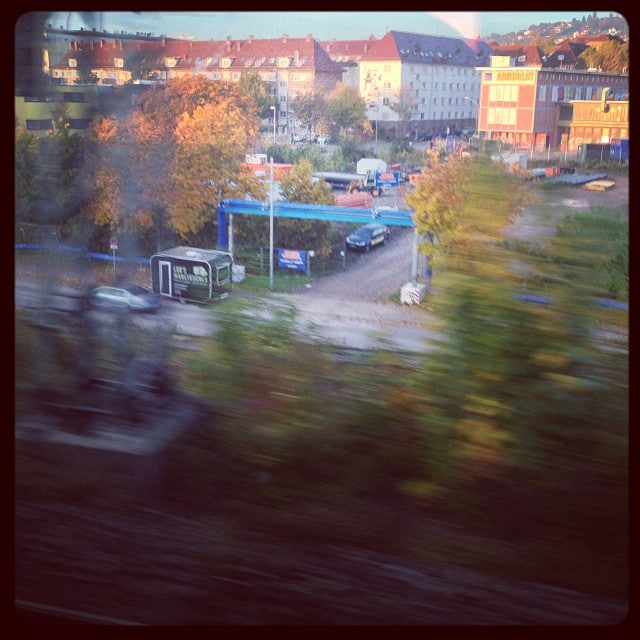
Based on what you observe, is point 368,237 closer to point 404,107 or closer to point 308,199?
point 308,199

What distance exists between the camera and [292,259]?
3.52 meters

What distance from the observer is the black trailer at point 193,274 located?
3.40 m

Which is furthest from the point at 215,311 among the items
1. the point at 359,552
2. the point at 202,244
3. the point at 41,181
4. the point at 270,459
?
the point at 359,552

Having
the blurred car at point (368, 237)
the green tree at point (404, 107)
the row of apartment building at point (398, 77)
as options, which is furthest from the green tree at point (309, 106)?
the blurred car at point (368, 237)

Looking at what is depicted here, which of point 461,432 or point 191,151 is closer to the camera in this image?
point 461,432

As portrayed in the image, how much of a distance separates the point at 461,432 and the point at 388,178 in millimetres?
1108

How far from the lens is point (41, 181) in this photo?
136 inches

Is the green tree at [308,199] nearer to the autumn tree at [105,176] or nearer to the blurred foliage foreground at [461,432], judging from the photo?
the blurred foliage foreground at [461,432]

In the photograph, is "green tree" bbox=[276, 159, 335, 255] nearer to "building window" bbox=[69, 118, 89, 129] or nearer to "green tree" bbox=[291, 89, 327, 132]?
"green tree" bbox=[291, 89, 327, 132]

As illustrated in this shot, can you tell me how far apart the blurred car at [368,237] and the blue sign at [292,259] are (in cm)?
20

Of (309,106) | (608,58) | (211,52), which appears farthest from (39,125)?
(608,58)

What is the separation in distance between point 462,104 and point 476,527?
5.57ft

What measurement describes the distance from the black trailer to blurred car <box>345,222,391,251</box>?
0.52 m

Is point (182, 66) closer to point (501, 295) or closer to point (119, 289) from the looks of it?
point (119, 289)
